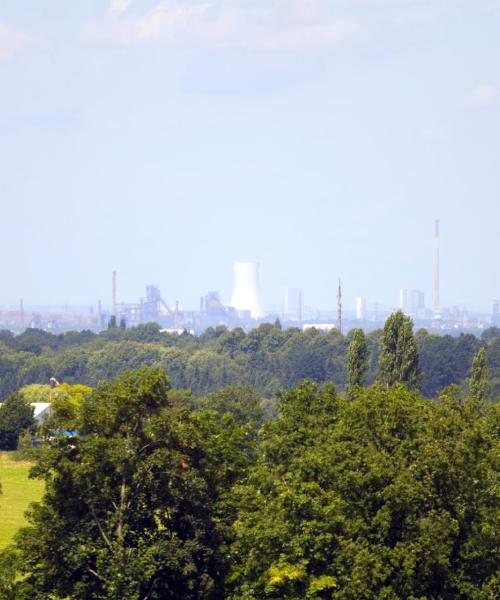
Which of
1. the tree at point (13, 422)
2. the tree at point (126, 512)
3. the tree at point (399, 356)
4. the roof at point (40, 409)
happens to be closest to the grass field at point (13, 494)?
the tree at point (13, 422)

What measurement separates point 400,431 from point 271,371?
127 metres

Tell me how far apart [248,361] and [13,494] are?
4353 inches

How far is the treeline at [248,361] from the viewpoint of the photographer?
141875 mm

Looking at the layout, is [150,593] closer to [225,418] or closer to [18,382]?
[225,418]

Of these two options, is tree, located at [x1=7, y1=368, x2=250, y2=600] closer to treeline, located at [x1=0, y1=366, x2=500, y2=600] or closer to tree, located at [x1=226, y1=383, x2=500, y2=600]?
treeline, located at [x1=0, y1=366, x2=500, y2=600]

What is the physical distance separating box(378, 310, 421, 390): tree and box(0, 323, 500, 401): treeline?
5586 centimetres

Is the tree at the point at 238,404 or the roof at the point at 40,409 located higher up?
the tree at the point at 238,404

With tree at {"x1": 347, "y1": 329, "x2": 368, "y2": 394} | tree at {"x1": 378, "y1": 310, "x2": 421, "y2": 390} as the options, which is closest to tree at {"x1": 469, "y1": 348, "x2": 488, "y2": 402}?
Result: tree at {"x1": 378, "y1": 310, "x2": 421, "y2": 390}

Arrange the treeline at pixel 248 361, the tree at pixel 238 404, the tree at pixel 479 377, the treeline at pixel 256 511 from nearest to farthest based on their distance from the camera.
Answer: the treeline at pixel 256 511 < the tree at pixel 479 377 < the tree at pixel 238 404 < the treeline at pixel 248 361

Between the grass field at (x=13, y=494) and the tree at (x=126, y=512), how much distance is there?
35.0 ft

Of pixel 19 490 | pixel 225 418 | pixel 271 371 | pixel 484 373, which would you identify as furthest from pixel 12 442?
pixel 271 371

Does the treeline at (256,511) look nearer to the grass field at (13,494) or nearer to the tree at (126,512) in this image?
the tree at (126,512)

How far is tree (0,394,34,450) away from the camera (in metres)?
67.8

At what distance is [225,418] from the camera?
3247 cm
